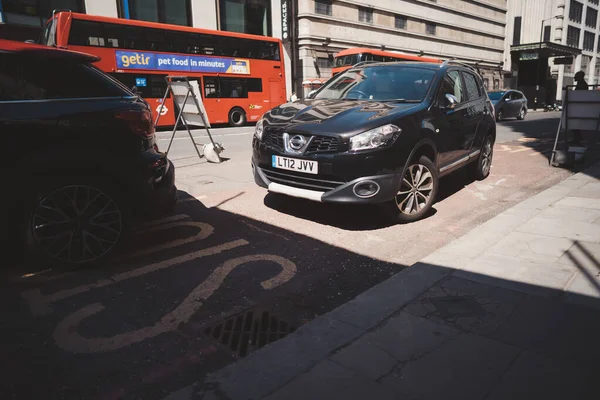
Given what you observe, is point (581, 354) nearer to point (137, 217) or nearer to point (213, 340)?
point (213, 340)

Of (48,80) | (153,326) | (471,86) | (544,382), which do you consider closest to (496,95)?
(471,86)

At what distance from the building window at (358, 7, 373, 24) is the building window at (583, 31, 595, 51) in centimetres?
4193

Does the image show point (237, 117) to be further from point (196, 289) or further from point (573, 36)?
point (573, 36)

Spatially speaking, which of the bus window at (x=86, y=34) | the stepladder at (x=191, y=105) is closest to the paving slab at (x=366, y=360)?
the stepladder at (x=191, y=105)

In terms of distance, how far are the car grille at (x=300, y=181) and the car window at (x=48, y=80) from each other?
1.74m

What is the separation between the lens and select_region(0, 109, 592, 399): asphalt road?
2239 millimetres

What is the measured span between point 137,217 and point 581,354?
331 centimetres

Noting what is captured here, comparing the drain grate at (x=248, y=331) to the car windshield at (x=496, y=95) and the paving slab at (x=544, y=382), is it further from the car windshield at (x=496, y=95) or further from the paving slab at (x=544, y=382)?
the car windshield at (x=496, y=95)

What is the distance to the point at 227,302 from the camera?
2.97 m

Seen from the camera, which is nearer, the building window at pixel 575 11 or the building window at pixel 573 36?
the building window at pixel 575 11

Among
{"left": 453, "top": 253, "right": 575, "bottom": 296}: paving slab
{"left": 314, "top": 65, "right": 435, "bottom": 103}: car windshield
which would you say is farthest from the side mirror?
{"left": 453, "top": 253, "right": 575, "bottom": 296}: paving slab

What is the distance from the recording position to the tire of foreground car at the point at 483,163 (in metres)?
6.90

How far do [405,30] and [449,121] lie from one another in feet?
118

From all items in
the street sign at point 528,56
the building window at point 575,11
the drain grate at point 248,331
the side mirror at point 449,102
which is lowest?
the drain grate at point 248,331
